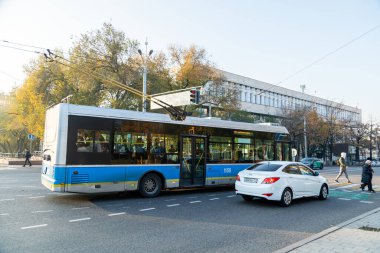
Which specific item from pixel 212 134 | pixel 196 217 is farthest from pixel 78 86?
pixel 196 217

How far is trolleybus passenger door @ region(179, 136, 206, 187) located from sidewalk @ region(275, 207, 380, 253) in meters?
6.54

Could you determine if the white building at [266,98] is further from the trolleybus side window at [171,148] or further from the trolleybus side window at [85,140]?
the trolleybus side window at [85,140]

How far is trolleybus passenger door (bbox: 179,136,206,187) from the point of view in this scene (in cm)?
1312

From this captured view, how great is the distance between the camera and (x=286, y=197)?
10.8m

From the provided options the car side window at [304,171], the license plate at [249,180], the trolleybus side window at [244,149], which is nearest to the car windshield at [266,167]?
the license plate at [249,180]

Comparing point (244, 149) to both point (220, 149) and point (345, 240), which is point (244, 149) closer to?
point (220, 149)

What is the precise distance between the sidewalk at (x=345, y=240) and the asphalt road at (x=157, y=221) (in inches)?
16.6

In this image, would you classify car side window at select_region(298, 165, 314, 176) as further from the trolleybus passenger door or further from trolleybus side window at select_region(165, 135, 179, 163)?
trolleybus side window at select_region(165, 135, 179, 163)

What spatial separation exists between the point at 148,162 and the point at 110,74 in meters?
19.4

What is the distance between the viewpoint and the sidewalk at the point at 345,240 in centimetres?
589

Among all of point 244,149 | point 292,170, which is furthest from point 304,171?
point 244,149

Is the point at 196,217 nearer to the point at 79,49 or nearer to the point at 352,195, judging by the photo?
the point at 352,195

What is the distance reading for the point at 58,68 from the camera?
32531 millimetres

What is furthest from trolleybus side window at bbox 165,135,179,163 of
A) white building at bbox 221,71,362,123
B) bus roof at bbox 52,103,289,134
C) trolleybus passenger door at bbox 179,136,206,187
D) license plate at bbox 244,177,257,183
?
white building at bbox 221,71,362,123
